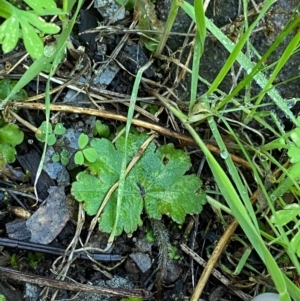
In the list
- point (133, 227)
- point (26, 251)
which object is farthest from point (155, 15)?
point (26, 251)

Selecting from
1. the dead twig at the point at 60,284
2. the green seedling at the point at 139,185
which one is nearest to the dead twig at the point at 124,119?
the green seedling at the point at 139,185

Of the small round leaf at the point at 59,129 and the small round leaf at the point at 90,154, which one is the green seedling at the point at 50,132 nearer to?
the small round leaf at the point at 59,129

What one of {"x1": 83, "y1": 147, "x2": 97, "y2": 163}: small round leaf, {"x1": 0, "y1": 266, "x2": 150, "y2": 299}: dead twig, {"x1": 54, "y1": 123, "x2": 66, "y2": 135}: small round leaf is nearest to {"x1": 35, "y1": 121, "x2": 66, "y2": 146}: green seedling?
{"x1": 54, "y1": 123, "x2": 66, "y2": 135}: small round leaf

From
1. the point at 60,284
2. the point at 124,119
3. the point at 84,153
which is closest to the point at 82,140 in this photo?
the point at 84,153

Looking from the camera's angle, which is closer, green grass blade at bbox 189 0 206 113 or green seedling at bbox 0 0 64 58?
green seedling at bbox 0 0 64 58

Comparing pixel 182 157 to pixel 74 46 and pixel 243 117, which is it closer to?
pixel 243 117

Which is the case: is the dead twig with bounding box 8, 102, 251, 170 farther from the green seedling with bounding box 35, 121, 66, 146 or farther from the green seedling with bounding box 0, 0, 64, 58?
the green seedling with bounding box 0, 0, 64, 58
